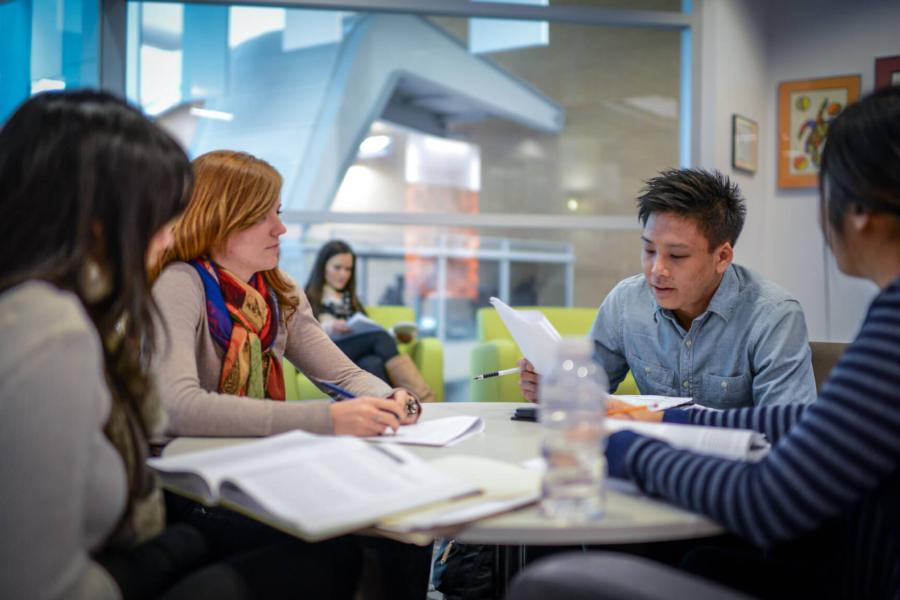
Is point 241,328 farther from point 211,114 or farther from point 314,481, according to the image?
point 211,114

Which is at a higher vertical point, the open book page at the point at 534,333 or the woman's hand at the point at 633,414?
the open book page at the point at 534,333

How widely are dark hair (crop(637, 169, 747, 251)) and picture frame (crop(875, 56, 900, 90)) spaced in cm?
330

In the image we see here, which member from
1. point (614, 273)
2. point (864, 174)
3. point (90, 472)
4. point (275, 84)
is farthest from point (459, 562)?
point (275, 84)

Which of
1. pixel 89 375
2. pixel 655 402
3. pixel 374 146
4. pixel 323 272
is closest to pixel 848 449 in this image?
pixel 655 402

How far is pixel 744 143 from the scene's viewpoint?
4746mm

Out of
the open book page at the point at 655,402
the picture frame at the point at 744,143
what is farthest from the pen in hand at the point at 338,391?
the picture frame at the point at 744,143

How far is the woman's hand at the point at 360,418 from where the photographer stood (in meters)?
1.41

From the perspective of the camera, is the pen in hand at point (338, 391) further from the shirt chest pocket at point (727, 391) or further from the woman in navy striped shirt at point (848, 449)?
the shirt chest pocket at point (727, 391)

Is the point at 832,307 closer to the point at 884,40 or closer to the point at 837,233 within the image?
the point at 884,40

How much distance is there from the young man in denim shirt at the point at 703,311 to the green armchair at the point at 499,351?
5.12 feet

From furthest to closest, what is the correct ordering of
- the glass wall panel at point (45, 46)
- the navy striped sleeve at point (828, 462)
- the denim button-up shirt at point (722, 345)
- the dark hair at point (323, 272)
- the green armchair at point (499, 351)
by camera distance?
the dark hair at point (323, 272) → the glass wall panel at point (45, 46) → the green armchair at point (499, 351) → the denim button-up shirt at point (722, 345) → the navy striped sleeve at point (828, 462)

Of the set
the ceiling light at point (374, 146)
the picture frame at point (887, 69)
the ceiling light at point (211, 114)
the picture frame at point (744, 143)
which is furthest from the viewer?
the ceiling light at point (374, 146)

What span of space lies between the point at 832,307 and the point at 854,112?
4166mm

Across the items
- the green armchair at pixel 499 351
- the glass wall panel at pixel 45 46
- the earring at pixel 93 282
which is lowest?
the green armchair at pixel 499 351
